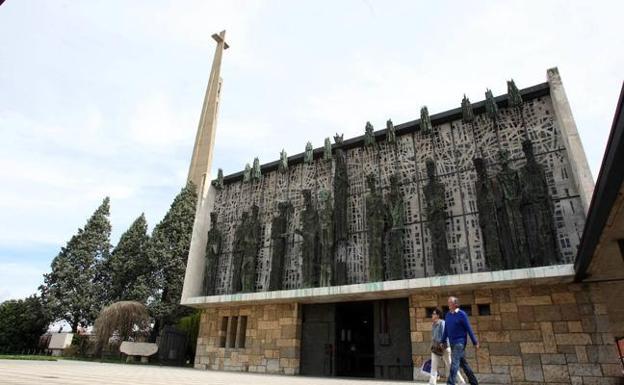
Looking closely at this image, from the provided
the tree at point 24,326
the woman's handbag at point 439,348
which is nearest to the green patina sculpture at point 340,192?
the woman's handbag at point 439,348

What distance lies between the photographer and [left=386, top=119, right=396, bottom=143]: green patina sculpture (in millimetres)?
14414

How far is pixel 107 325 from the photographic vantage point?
63.2 ft

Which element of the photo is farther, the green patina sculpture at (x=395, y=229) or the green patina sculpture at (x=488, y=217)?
the green patina sculpture at (x=395, y=229)

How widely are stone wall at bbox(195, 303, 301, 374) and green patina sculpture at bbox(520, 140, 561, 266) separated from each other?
7.91 meters

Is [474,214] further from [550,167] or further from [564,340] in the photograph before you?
[564,340]

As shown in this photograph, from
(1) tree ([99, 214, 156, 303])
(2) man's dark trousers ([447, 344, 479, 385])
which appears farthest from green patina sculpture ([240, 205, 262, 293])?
(2) man's dark trousers ([447, 344, 479, 385])

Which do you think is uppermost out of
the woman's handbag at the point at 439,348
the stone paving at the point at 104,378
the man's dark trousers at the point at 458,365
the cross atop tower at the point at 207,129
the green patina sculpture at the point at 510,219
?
the cross atop tower at the point at 207,129

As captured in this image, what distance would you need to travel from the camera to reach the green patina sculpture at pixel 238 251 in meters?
15.7

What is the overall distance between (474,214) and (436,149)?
9.23 ft

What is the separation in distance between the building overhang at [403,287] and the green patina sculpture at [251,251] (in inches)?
28.1

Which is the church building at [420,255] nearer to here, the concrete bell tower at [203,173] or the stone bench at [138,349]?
the concrete bell tower at [203,173]

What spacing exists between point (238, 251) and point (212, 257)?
1505 millimetres

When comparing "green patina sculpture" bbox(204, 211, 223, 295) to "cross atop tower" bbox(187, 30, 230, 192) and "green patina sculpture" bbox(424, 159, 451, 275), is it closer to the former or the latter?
"green patina sculpture" bbox(424, 159, 451, 275)

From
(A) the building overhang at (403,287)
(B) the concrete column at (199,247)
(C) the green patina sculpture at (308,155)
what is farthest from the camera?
(B) the concrete column at (199,247)
